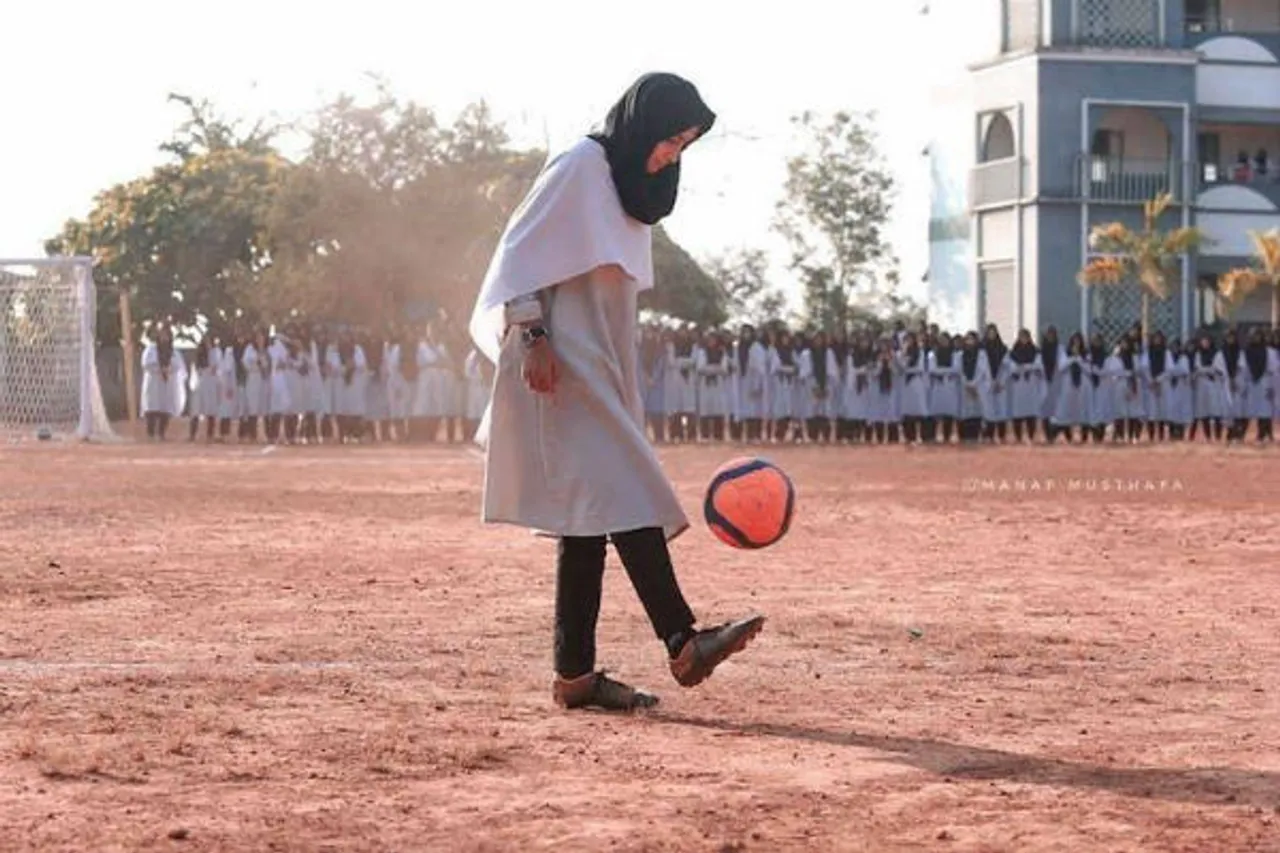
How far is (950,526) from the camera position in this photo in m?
16.9

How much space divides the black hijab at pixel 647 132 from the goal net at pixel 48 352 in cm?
3071

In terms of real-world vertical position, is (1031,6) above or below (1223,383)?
above

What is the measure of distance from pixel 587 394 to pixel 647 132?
0.83 metres

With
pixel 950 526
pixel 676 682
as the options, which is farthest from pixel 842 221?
pixel 676 682

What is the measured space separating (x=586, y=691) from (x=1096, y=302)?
157ft

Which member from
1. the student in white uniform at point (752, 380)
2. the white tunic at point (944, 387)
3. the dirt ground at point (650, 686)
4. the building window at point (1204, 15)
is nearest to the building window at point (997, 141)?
the building window at point (1204, 15)

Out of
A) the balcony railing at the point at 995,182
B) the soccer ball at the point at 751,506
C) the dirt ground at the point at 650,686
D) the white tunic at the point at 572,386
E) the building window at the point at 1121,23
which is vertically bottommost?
the dirt ground at the point at 650,686

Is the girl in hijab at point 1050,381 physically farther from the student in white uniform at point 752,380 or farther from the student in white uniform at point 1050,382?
the student in white uniform at point 752,380

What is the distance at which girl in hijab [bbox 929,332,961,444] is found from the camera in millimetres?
38969

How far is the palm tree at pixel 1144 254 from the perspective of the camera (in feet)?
170

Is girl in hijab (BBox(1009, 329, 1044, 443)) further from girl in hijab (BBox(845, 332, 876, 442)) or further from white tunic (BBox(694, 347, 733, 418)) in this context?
white tunic (BBox(694, 347, 733, 418))

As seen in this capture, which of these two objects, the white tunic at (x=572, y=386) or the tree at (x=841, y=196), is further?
the tree at (x=841, y=196)

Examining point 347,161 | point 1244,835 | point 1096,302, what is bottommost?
point 1244,835

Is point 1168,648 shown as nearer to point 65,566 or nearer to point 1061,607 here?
point 1061,607
